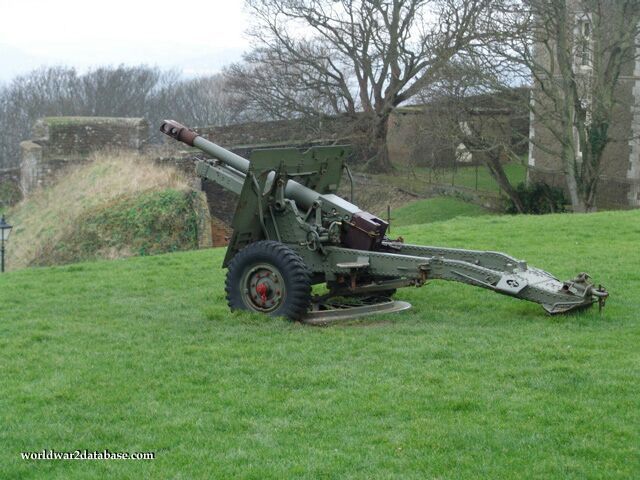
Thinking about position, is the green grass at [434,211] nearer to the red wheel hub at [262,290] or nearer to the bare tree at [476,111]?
the bare tree at [476,111]

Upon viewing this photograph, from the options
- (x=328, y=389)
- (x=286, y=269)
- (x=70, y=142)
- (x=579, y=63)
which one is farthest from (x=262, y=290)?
(x=579, y=63)

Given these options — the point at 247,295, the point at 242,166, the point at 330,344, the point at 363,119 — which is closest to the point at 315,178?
the point at 242,166

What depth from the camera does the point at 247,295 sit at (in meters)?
10.1

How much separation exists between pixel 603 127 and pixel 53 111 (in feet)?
147

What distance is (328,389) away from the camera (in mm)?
7430

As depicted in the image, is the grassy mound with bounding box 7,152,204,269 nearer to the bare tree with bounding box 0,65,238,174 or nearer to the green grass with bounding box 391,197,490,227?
the green grass with bounding box 391,197,490,227

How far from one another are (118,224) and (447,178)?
20704 mm

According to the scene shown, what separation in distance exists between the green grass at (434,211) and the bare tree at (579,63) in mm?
5103

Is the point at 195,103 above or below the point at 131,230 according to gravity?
above

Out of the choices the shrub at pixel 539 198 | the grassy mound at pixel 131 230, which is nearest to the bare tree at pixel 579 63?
the shrub at pixel 539 198

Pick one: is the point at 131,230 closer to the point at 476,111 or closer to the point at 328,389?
the point at 328,389

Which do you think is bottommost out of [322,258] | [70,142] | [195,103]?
[322,258]

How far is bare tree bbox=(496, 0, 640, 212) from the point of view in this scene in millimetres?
26656

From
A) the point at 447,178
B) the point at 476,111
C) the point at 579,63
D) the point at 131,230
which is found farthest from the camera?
the point at 447,178
